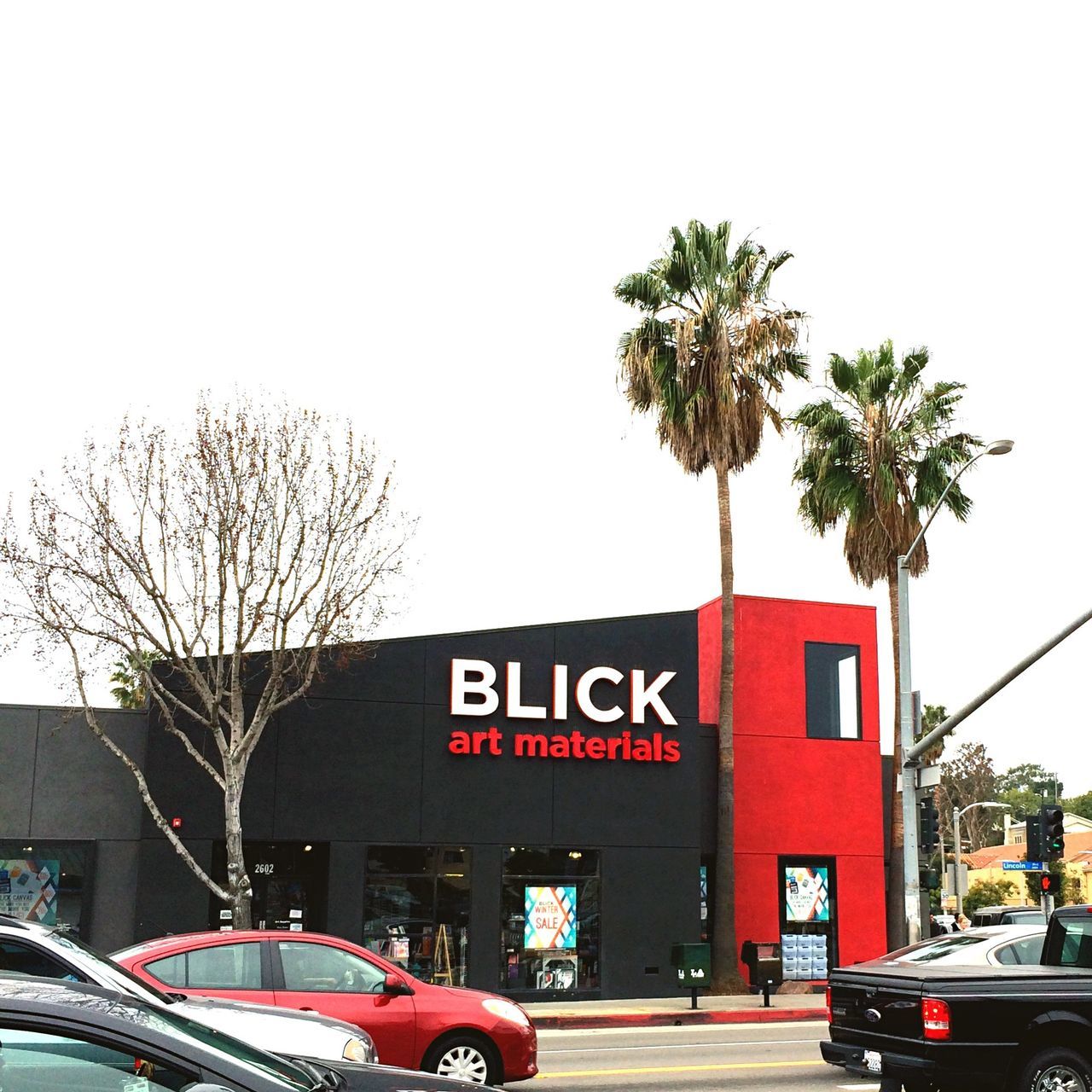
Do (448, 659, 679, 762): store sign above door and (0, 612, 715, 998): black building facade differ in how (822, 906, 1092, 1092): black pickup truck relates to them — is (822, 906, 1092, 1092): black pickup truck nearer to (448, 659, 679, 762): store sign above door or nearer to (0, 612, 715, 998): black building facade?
(0, 612, 715, 998): black building facade

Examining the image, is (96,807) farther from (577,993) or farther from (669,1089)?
(669,1089)

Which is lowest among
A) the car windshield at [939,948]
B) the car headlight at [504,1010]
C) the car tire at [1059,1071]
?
the car tire at [1059,1071]

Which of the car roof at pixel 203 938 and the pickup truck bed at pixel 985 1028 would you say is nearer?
the pickup truck bed at pixel 985 1028

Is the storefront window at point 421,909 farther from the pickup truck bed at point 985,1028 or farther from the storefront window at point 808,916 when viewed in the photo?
the pickup truck bed at point 985,1028

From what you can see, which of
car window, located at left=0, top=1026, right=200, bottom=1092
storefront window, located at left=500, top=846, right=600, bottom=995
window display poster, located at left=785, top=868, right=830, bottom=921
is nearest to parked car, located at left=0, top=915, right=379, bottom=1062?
car window, located at left=0, top=1026, right=200, bottom=1092

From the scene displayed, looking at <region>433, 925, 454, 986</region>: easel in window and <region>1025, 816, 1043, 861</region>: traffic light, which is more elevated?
<region>1025, 816, 1043, 861</region>: traffic light

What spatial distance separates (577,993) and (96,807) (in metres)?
9.23

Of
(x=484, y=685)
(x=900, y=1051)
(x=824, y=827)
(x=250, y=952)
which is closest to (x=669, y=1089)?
(x=900, y=1051)

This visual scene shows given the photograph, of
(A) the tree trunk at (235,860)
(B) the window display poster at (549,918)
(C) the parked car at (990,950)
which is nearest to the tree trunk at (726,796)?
(B) the window display poster at (549,918)

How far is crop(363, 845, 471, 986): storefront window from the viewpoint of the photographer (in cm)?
2339

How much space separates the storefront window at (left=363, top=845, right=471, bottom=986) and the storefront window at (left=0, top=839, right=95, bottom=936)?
4812mm

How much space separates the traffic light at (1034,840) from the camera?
24688 millimetres

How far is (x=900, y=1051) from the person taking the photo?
34.3 ft

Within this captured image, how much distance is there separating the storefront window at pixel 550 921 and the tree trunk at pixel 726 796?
2.68 m
